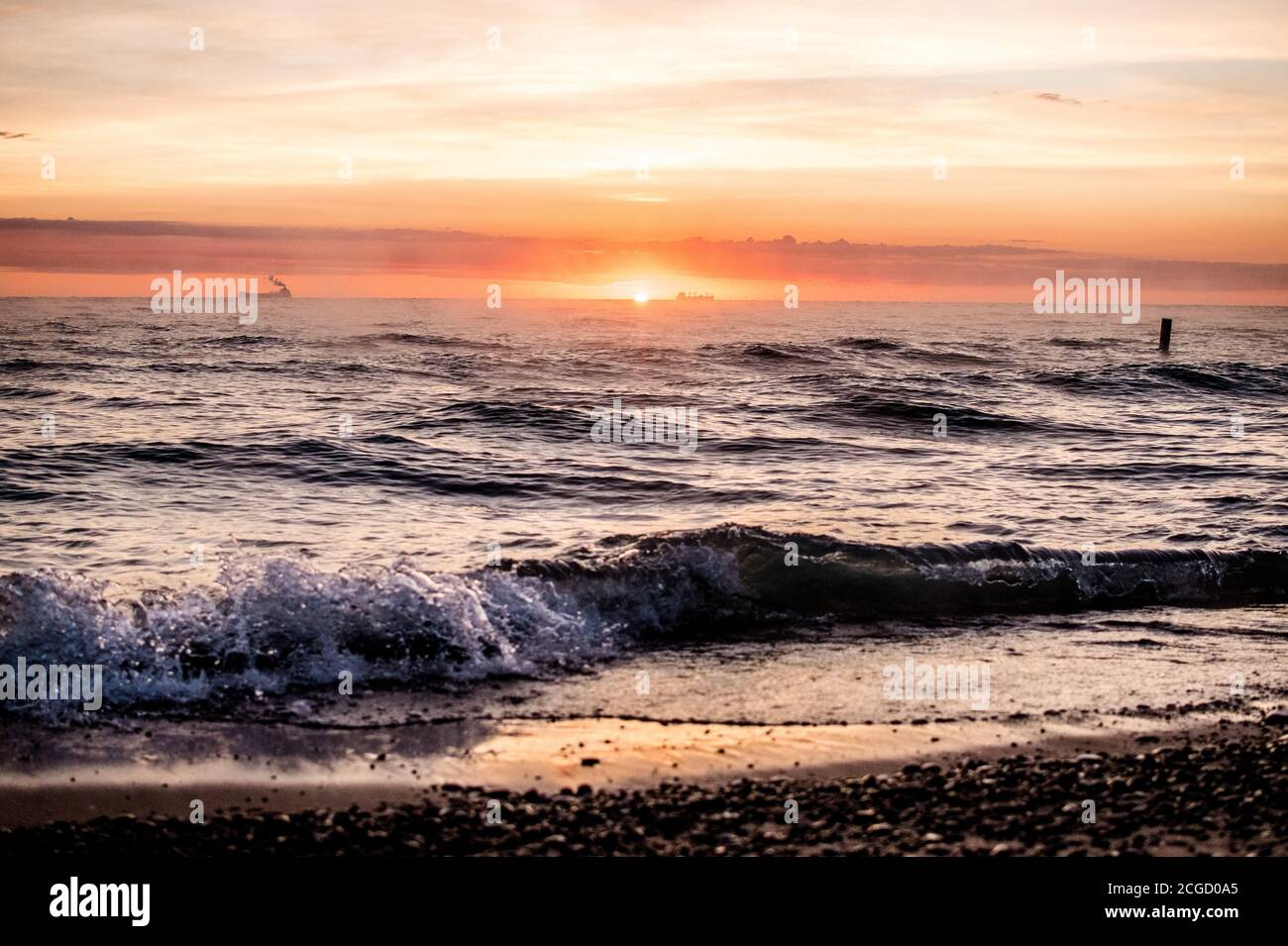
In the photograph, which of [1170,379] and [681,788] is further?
[1170,379]

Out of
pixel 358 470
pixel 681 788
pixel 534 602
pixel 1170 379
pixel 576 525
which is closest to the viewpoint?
pixel 681 788

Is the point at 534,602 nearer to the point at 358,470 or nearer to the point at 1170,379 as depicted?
the point at 358,470

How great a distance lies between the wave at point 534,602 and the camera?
398 inches

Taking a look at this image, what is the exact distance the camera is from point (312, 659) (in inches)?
403

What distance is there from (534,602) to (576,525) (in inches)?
179

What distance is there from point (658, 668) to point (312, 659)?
314 cm

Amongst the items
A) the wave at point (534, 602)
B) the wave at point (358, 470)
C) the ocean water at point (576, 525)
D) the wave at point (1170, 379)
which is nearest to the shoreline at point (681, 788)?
the ocean water at point (576, 525)

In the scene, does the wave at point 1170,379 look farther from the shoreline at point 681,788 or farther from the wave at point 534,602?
the shoreline at point 681,788

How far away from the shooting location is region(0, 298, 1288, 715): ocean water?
10.7 m

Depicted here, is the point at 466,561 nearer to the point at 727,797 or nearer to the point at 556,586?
the point at 556,586

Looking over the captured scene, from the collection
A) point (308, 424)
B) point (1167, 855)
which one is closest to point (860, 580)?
point (1167, 855)

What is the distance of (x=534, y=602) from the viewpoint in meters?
11.9

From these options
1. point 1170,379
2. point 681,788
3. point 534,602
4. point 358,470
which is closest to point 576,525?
point 534,602

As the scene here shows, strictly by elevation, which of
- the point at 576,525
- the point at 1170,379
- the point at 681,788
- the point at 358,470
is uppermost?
the point at 1170,379
